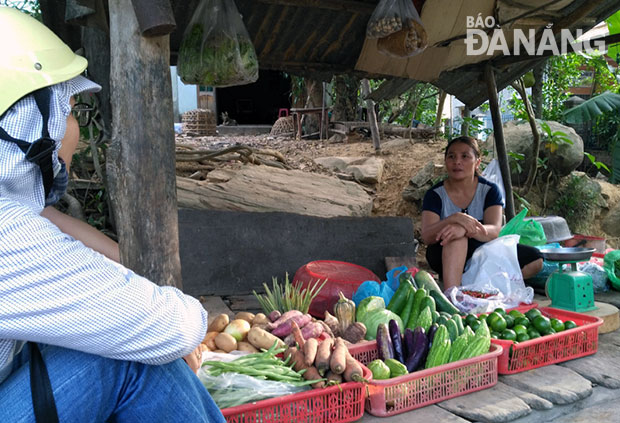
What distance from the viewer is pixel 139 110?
2197 mm

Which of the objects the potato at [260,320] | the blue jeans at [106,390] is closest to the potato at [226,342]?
the potato at [260,320]

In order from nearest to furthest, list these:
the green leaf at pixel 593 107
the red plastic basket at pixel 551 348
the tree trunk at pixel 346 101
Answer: the red plastic basket at pixel 551 348 → the green leaf at pixel 593 107 → the tree trunk at pixel 346 101

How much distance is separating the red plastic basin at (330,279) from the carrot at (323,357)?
1.33 m

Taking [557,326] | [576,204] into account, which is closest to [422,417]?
[557,326]

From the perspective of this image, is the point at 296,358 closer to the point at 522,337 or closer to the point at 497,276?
the point at 522,337

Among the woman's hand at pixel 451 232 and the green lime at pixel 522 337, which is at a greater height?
the woman's hand at pixel 451 232

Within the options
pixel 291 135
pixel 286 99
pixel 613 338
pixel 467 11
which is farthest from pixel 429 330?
pixel 286 99

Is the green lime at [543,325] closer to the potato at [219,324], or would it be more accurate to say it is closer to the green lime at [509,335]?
the green lime at [509,335]

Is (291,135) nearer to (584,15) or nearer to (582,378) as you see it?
(584,15)

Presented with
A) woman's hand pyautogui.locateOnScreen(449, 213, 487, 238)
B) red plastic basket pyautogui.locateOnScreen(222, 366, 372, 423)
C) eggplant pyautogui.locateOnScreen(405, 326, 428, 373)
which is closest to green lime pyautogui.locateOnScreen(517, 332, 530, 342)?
eggplant pyautogui.locateOnScreen(405, 326, 428, 373)

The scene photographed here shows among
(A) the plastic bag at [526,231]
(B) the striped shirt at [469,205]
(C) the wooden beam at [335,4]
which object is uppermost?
(C) the wooden beam at [335,4]

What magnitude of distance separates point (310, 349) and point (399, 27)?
2.46 metres

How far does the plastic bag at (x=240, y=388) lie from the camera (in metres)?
2.28

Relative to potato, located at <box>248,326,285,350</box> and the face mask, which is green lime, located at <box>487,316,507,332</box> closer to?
potato, located at <box>248,326,285,350</box>
